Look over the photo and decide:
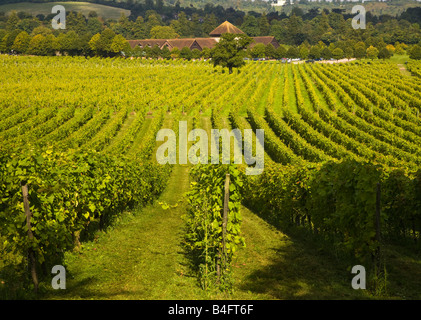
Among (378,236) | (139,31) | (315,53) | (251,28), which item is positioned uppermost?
(251,28)

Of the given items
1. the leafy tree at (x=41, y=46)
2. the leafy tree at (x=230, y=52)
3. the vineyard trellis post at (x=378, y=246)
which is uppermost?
the leafy tree at (x=41, y=46)

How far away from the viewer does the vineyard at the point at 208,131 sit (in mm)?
10141

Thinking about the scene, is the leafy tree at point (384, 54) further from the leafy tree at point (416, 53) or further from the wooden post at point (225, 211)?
the wooden post at point (225, 211)

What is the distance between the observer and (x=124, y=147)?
124ft

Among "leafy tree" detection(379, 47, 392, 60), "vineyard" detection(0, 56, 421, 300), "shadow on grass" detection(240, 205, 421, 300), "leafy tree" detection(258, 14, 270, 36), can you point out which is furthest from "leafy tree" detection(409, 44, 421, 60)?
"shadow on grass" detection(240, 205, 421, 300)

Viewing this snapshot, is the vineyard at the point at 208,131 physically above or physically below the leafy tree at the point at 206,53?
below

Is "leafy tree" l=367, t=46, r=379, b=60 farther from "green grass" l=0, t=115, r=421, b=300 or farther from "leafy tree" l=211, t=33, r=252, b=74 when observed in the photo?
"green grass" l=0, t=115, r=421, b=300

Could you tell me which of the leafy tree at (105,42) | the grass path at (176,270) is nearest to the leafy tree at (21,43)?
the leafy tree at (105,42)

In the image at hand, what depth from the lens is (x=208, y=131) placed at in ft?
159

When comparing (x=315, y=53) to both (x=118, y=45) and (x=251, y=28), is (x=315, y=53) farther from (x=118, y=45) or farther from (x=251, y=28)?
(x=251, y=28)

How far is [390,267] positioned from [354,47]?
4784 inches

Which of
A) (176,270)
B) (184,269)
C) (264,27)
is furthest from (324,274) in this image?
(264,27)

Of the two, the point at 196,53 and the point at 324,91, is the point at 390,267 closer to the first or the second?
the point at 324,91

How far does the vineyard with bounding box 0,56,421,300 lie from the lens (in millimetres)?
10141
